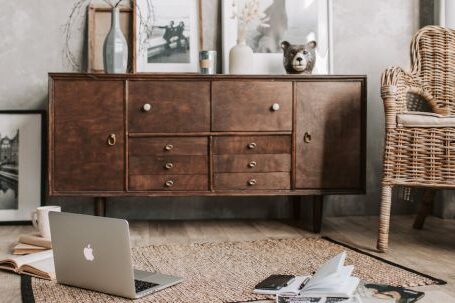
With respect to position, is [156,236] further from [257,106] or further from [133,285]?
[133,285]

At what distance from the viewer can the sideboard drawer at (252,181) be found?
283 centimetres

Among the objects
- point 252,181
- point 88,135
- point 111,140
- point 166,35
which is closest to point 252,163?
point 252,181

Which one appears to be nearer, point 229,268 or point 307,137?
point 229,268

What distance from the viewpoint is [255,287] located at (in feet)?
5.87

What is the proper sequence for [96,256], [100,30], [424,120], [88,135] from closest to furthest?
[96,256], [424,120], [88,135], [100,30]

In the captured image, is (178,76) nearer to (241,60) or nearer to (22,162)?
(241,60)

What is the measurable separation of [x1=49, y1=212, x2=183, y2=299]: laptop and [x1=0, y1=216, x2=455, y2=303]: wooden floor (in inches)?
10.7

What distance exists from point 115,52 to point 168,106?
0.40 metres

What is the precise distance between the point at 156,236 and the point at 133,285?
1.17 metres

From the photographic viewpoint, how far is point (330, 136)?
2877 millimetres

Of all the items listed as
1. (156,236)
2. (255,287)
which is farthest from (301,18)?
(255,287)

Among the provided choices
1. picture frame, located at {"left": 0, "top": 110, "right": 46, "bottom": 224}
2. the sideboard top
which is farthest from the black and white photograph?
the sideboard top

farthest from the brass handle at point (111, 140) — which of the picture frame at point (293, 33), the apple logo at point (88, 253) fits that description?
the apple logo at point (88, 253)

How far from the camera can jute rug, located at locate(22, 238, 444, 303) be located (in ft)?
5.66
